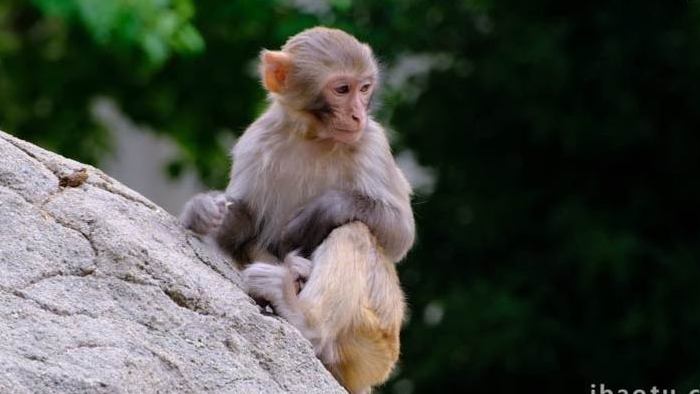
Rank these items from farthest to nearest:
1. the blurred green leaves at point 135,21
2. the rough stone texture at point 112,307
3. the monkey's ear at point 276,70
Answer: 1. the blurred green leaves at point 135,21
2. the monkey's ear at point 276,70
3. the rough stone texture at point 112,307

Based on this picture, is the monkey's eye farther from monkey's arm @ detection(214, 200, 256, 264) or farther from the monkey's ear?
monkey's arm @ detection(214, 200, 256, 264)

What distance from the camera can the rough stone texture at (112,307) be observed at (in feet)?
17.8

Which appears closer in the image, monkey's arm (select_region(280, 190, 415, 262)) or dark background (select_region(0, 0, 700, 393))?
monkey's arm (select_region(280, 190, 415, 262))

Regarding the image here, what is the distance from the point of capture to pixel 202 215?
22.7ft

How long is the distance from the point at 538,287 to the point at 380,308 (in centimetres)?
605

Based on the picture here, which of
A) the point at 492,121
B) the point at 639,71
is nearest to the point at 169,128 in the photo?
the point at 492,121

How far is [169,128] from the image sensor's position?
526 inches

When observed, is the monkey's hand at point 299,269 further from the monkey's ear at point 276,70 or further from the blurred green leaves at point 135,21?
the blurred green leaves at point 135,21

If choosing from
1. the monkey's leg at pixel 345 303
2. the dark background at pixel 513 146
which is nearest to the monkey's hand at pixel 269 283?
the monkey's leg at pixel 345 303

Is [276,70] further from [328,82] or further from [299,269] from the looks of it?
[299,269]

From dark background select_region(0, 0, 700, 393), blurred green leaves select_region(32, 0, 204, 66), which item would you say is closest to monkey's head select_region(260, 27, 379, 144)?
blurred green leaves select_region(32, 0, 204, 66)

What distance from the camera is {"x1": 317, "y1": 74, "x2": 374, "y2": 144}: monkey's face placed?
290 inches

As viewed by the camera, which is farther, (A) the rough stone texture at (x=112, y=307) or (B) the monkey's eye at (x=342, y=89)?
(B) the monkey's eye at (x=342, y=89)

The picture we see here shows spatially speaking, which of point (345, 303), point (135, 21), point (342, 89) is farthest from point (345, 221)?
point (135, 21)
